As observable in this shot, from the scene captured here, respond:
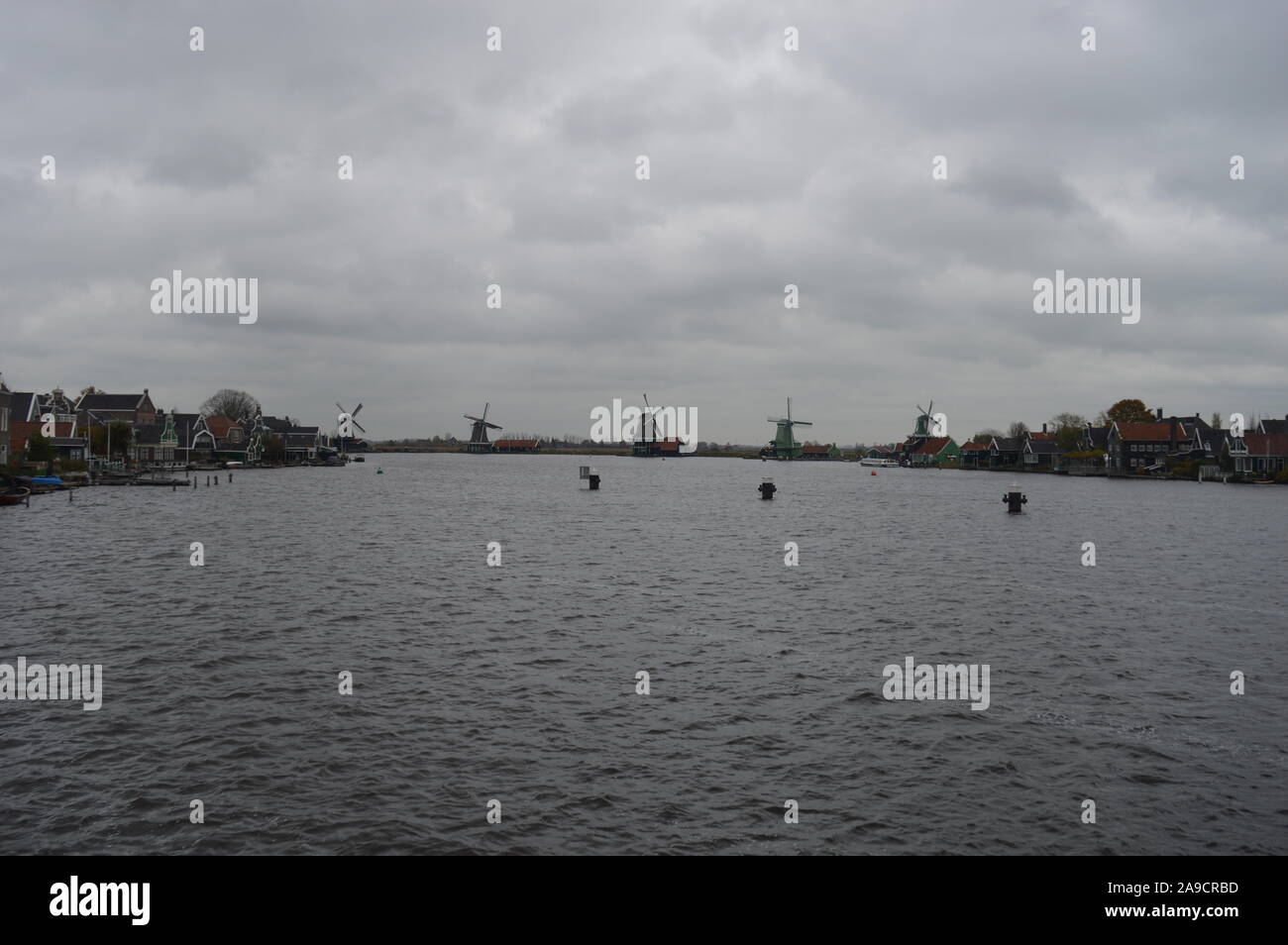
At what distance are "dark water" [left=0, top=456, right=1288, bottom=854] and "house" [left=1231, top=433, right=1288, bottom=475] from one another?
141 m

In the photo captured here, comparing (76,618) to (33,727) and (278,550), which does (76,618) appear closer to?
(33,727)

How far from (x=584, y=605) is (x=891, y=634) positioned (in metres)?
11.8

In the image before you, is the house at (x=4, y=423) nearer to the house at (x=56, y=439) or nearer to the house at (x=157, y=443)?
the house at (x=56, y=439)

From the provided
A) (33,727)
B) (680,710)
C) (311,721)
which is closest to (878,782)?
(680,710)

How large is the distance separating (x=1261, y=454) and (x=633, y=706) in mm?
186593

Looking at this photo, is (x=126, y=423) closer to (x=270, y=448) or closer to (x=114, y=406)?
(x=114, y=406)

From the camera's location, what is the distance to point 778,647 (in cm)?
2608

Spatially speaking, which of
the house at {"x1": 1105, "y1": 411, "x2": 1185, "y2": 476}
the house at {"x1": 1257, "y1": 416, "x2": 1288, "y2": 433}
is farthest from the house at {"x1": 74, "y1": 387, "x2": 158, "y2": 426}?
the house at {"x1": 1257, "y1": 416, "x2": 1288, "y2": 433}

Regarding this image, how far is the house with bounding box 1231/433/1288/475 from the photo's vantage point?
15988 cm

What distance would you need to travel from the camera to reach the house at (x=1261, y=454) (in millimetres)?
159875

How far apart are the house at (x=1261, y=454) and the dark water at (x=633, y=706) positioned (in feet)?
462

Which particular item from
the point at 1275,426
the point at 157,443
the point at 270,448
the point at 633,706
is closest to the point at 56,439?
the point at 157,443

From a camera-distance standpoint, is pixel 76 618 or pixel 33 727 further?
pixel 76 618
